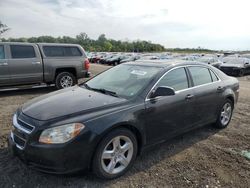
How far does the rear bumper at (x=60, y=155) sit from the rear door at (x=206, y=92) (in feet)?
7.69

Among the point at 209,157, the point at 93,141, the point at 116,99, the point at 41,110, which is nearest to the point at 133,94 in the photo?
the point at 116,99

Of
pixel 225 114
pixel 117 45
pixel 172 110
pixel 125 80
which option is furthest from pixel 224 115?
pixel 117 45

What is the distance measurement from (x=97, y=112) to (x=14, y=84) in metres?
6.43

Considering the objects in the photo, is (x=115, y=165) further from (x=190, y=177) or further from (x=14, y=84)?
(x=14, y=84)

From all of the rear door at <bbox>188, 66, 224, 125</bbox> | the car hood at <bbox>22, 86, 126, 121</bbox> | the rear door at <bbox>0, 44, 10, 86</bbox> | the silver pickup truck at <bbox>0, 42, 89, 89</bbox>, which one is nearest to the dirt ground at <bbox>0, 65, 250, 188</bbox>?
the rear door at <bbox>188, 66, 224, 125</bbox>

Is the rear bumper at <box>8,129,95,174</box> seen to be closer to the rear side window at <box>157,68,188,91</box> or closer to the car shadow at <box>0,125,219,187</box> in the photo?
the car shadow at <box>0,125,219,187</box>

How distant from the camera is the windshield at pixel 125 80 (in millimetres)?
3828

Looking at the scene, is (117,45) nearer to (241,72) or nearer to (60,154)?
(241,72)

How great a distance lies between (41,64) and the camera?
29.4 feet

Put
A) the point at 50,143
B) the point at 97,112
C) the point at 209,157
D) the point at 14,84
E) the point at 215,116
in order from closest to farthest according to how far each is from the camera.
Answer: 1. the point at 50,143
2. the point at 97,112
3. the point at 209,157
4. the point at 215,116
5. the point at 14,84

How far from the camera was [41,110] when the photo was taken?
10.7ft

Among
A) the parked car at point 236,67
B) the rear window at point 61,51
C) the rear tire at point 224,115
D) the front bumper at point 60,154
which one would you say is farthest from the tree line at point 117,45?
the front bumper at point 60,154

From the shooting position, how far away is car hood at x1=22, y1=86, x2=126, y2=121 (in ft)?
10.3

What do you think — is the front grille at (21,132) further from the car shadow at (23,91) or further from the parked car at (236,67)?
the parked car at (236,67)
